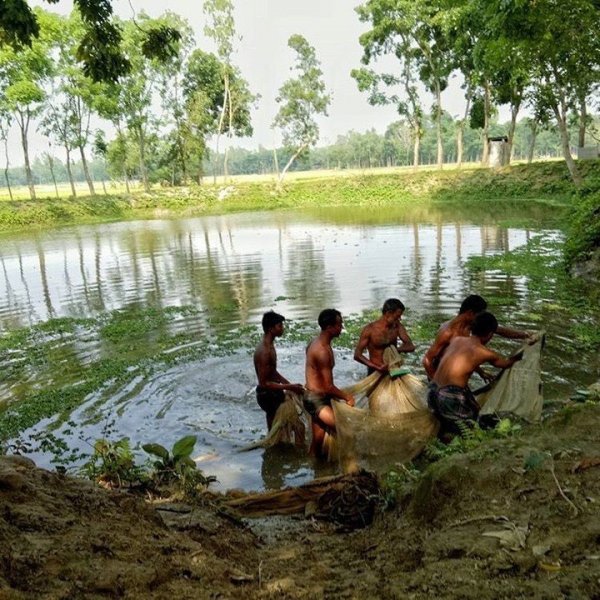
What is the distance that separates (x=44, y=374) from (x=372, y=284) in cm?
877

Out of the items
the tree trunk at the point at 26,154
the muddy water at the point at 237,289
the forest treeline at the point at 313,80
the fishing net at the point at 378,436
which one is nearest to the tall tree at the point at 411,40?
the forest treeline at the point at 313,80

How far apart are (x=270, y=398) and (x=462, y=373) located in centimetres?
239

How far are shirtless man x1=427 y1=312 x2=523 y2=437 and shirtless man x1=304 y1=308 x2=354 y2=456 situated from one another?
3.32 feet

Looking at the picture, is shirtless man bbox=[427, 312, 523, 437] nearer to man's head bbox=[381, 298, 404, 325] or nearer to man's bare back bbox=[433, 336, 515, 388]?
man's bare back bbox=[433, 336, 515, 388]

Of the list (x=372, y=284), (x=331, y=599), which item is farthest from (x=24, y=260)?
(x=331, y=599)

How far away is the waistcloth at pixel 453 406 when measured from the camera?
226 inches

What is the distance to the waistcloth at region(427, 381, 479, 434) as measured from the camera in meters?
5.74

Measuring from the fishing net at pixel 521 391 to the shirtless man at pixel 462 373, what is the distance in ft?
0.33

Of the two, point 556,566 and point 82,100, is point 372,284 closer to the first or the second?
point 556,566

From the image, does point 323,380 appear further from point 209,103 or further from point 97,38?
point 209,103

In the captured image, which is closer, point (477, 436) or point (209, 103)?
point (477, 436)

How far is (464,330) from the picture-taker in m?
6.78

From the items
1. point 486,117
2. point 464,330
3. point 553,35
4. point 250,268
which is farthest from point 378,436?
point 486,117

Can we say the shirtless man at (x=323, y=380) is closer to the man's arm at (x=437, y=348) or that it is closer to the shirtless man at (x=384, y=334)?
the shirtless man at (x=384, y=334)
